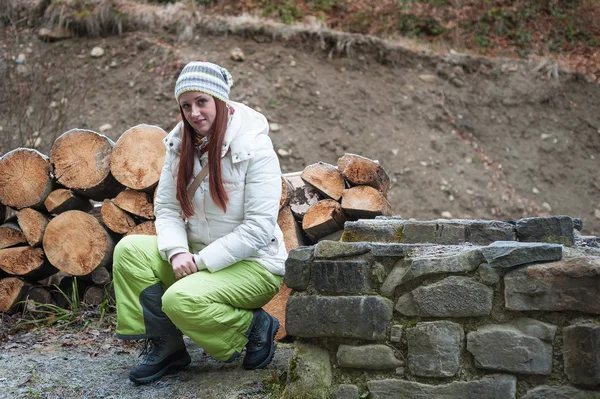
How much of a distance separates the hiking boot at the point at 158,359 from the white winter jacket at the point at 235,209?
1.47ft

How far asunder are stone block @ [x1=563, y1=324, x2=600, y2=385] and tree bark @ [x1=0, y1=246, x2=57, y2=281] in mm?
3557

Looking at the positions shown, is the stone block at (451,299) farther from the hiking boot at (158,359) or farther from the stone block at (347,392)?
the hiking boot at (158,359)

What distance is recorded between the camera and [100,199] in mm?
4723

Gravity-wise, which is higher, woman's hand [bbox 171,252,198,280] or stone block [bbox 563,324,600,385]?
woman's hand [bbox 171,252,198,280]

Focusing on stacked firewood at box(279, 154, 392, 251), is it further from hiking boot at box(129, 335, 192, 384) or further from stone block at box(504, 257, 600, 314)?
stone block at box(504, 257, 600, 314)

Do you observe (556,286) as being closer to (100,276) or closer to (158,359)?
(158,359)

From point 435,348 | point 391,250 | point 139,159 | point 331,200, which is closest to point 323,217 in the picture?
point 331,200

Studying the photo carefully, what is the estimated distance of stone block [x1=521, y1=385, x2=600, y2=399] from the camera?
99.3 inches

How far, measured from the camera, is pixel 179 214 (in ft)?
11.3

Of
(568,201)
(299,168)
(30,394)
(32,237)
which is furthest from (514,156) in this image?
(30,394)

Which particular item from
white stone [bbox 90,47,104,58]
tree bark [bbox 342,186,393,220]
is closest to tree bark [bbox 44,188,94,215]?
tree bark [bbox 342,186,393,220]

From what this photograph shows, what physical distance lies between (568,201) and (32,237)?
7077 mm

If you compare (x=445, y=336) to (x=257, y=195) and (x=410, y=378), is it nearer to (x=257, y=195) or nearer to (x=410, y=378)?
(x=410, y=378)

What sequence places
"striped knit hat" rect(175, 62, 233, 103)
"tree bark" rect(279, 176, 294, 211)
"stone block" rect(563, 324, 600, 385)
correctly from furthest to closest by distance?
1. "tree bark" rect(279, 176, 294, 211)
2. "striped knit hat" rect(175, 62, 233, 103)
3. "stone block" rect(563, 324, 600, 385)
